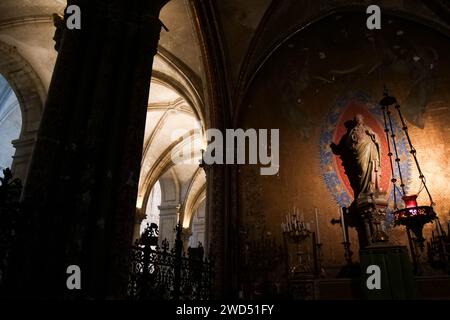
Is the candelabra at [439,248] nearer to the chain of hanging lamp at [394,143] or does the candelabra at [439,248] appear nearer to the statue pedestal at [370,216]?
the chain of hanging lamp at [394,143]

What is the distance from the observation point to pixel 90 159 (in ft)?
13.3

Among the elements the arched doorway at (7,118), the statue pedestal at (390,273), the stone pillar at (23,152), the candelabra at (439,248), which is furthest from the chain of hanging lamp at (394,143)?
the arched doorway at (7,118)

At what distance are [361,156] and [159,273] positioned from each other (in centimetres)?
485

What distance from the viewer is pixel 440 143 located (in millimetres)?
7473

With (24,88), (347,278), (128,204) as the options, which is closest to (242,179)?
(347,278)

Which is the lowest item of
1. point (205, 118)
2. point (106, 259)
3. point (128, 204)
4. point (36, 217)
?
point (106, 259)

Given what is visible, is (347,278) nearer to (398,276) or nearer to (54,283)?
(398,276)

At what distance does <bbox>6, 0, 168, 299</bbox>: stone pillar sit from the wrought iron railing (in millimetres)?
608

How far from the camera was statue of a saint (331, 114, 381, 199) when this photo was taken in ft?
23.8

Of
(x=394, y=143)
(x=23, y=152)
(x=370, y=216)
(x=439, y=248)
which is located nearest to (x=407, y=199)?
(x=370, y=216)

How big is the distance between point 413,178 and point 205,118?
549 cm

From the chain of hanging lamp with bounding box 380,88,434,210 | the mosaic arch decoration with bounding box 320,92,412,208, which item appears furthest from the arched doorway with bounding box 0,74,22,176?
the chain of hanging lamp with bounding box 380,88,434,210

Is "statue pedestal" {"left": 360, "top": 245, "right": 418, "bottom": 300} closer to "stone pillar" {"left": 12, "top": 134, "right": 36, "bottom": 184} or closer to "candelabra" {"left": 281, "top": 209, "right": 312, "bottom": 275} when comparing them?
"candelabra" {"left": 281, "top": 209, "right": 312, "bottom": 275}

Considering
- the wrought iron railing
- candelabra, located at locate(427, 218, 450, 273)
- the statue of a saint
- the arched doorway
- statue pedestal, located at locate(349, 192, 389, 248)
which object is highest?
the arched doorway
